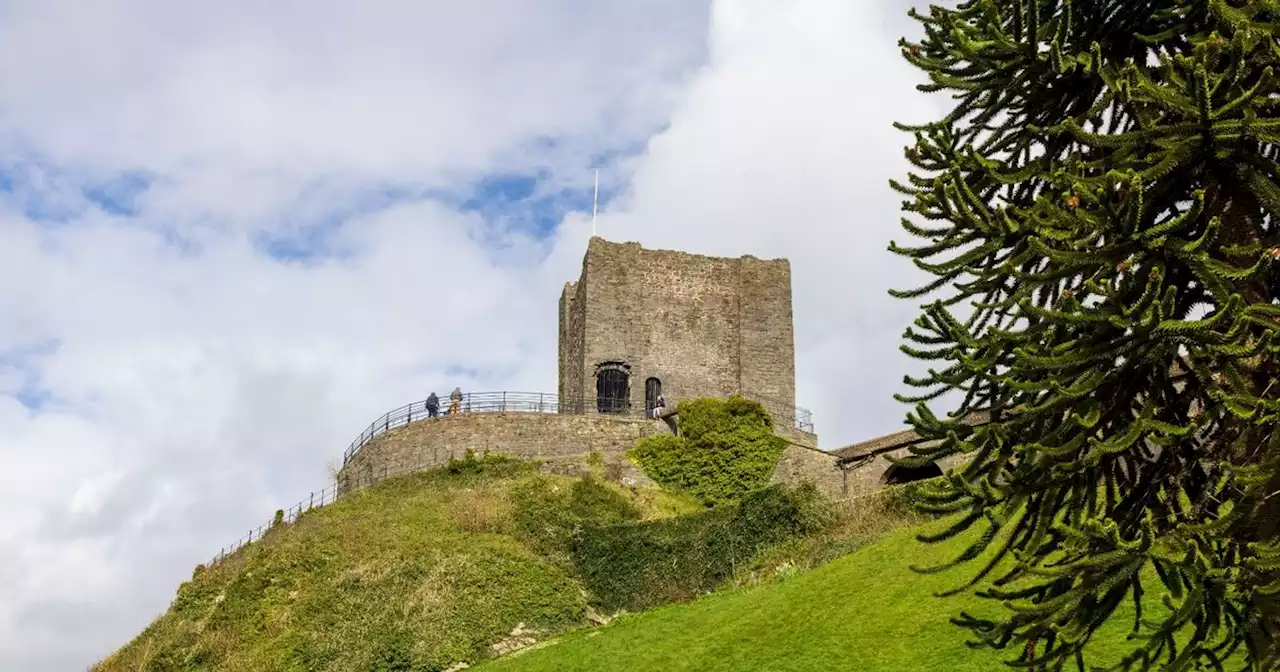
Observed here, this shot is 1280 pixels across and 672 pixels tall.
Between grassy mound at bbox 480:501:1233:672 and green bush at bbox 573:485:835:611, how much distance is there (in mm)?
5131

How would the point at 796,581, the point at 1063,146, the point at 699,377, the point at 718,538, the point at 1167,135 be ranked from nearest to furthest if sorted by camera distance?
the point at 1167,135
the point at 1063,146
the point at 796,581
the point at 718,538
the point at 699,377

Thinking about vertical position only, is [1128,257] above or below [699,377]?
below

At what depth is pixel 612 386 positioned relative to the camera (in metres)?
45.2

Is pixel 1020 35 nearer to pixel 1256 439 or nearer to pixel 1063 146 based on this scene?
pixel 1063 146

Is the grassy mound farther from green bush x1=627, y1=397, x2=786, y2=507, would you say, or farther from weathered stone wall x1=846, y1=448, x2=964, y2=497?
green bush x1=627, y1=397, x2=786, y2=507

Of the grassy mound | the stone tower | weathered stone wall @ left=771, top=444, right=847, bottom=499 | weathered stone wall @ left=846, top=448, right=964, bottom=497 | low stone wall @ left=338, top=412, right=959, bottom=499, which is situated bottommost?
the grassy mound

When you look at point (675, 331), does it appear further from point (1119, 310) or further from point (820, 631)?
point (1119, 310)

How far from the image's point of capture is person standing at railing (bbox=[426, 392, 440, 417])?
4291cm

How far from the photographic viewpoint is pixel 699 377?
46031 mm

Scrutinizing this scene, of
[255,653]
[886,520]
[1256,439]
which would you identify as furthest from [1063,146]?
[255,653]

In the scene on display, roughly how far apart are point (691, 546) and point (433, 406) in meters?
16.7

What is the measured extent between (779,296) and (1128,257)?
132 feet

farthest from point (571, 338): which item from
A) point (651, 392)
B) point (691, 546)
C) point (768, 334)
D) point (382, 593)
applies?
point (382, 593)

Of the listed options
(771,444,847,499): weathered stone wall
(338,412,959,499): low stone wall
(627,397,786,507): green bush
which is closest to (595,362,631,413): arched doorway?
(338,412,959,499): low stone wall
